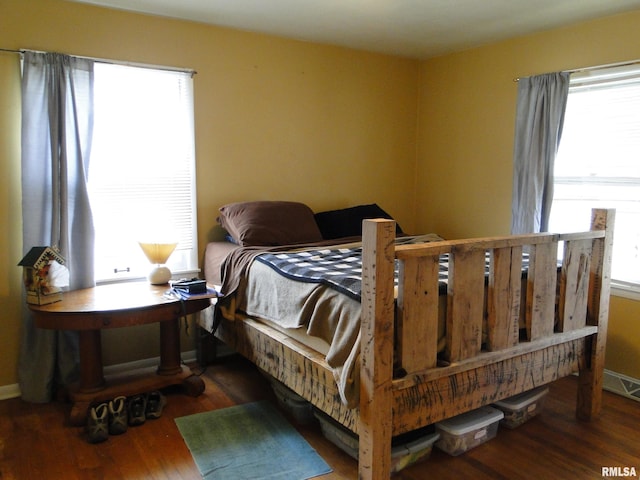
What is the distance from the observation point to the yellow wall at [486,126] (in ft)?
9.95

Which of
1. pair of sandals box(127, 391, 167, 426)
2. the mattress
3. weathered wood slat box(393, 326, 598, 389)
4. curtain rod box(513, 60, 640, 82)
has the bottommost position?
pair of sandals box(127, 391, 167, 426)

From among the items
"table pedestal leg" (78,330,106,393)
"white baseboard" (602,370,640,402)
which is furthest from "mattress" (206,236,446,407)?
"white baseboard" (602,370,640,402)

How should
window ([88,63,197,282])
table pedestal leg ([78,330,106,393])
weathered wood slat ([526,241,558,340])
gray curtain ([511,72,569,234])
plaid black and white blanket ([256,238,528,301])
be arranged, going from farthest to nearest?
gray curtain ([511,72,569,234]) → window ([88,63,197,282]) → table pedestal leg ([78,330,106,393]) → weathered wood slat ([526,241,558,340]) → plaid black and white blanket ([256,238,528,301])

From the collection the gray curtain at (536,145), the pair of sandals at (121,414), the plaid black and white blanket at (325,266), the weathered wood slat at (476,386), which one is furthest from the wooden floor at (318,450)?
the gray curtain at (536,145)

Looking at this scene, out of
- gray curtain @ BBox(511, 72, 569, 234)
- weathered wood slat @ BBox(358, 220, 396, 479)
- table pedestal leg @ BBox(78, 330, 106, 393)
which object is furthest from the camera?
gray curtain @ BBox(511, 72, 569, 234)

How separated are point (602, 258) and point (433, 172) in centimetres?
194

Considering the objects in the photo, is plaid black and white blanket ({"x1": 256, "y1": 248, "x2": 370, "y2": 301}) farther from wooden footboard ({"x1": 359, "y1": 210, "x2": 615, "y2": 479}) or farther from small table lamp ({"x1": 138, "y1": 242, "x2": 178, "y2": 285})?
small table lamp ({"x1": 138, "y1": 242, "x2": 178, "y2": 285})

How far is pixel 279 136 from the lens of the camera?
12.0ft

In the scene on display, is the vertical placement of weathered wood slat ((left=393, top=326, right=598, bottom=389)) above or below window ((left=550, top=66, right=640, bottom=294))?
below

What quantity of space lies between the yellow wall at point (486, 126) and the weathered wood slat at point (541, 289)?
3.51 feet

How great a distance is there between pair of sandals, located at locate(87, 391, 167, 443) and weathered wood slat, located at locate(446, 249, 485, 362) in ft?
5.40

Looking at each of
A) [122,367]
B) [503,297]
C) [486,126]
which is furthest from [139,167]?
[486,126]

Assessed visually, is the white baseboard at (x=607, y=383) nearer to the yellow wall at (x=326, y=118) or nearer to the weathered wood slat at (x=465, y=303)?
the yellow wall at (x=326, y=118)

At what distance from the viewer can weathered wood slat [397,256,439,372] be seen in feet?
6.02
